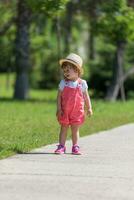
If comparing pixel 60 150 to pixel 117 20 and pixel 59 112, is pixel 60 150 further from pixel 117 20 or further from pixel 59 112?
pixel 117 20

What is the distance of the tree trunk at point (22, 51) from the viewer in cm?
2933

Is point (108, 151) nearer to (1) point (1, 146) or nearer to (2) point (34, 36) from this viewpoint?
(1) point (1, 146)

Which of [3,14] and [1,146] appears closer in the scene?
[1,146]

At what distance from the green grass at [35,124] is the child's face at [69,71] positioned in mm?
1333

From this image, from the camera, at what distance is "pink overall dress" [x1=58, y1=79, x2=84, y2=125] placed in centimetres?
1135

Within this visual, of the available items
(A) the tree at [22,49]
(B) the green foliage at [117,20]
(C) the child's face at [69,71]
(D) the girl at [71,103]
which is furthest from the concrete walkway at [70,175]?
(A) the tree at [22,49]

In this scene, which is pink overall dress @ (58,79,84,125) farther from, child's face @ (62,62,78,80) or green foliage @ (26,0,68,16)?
green foliage @ (26,0,68,16)

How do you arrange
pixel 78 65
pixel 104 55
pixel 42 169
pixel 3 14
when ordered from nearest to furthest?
pixel 42 169 → pixel 78 65 → pixel 3 14 → pixel 104 55

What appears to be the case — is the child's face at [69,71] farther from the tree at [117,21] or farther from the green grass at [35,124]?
the tree at [117,21]

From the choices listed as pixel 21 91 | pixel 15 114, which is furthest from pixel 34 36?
pixel 15 114

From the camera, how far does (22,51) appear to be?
29.6m

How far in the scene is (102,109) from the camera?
22.8 m

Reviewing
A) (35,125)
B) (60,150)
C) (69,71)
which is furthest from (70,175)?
(35,125)

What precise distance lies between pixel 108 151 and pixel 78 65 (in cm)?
157
